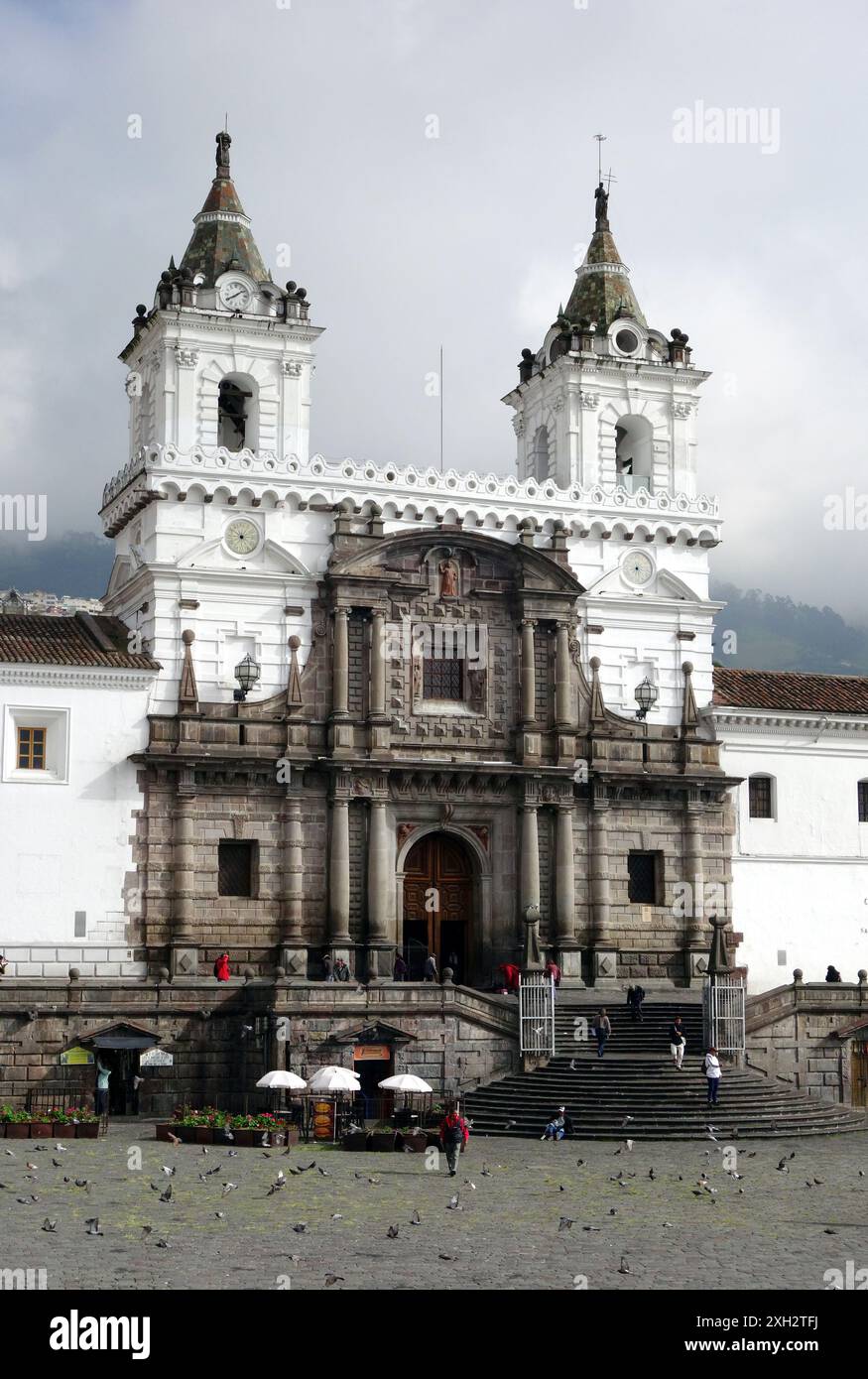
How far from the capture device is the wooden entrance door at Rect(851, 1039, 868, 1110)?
50.9 m

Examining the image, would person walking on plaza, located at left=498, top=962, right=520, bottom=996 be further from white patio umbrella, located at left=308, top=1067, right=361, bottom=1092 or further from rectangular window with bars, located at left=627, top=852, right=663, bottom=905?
white patio umbrella, located at left=308, top=1067, right=361, bottom=1092

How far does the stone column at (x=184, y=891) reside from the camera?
50.1 meters

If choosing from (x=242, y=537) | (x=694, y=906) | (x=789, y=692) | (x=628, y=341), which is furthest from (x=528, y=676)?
(x=628, y=341)

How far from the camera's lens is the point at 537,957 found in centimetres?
4859

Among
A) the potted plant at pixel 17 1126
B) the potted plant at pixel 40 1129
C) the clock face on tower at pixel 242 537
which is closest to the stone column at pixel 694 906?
the clock face on tower at pixel 242 537

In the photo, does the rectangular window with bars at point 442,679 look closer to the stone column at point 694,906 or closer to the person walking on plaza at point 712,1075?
the stone column at point 694,906

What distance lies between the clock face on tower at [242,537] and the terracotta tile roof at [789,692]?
15.3m

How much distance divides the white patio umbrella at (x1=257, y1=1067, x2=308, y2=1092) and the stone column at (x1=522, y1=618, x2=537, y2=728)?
15196 millimetres

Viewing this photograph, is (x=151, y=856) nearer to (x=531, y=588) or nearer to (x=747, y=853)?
(x=531, y=588)

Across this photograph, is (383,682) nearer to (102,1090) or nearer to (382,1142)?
(102,1090)

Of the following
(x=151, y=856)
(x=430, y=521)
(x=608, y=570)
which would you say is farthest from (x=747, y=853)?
(x=151, y=856)

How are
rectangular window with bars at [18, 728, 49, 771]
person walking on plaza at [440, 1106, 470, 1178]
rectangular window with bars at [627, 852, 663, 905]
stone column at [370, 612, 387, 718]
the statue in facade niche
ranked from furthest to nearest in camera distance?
rectangular window with bars at [627, 852, 663, 905] < the statue in facade niche < stone column at [370, 612, 387, 718] < rectangular window with bars at [18, 728, 49, 771] < person walking on plaza at [440, 1106, 470, 1178]

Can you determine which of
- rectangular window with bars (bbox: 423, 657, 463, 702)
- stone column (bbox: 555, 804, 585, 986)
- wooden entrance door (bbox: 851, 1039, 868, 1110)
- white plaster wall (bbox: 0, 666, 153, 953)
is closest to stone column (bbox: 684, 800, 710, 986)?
stone column (bbox: 555, 804, 585, 986)
